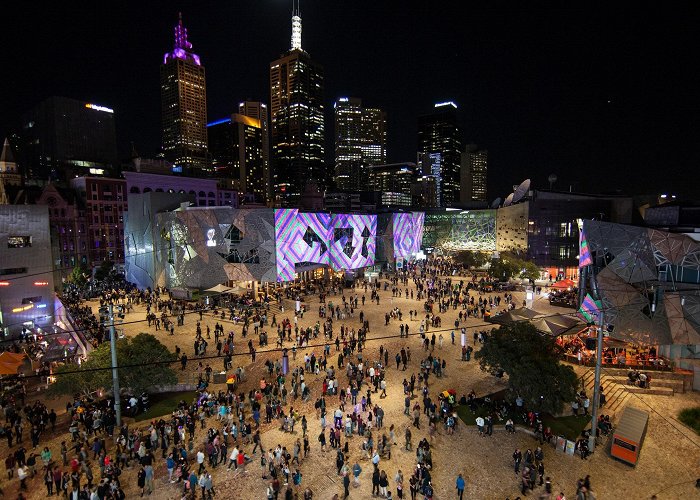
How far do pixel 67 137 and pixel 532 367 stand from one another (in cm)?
11754

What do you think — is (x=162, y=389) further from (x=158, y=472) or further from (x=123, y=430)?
(x=158, y=472)

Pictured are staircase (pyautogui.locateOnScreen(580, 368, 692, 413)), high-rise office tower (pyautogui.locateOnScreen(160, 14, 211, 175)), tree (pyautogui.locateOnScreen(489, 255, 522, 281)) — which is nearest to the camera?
staircase (pyautogui.locateOnScreen(580, 368, 692, 413))

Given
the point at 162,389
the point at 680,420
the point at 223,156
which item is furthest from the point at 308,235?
the point at 223,156

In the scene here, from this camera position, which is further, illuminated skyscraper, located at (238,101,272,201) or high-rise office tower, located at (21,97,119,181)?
illuminated skyscraper, located at (238,101,272,201)

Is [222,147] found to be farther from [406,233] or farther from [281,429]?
[281,429]

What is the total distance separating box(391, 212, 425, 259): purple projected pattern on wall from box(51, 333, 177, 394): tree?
4710cm

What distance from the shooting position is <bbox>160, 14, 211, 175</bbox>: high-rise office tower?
170125mm

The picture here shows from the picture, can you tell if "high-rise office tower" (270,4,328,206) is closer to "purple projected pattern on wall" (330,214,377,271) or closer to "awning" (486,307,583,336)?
"purple projected pattern on wall" (330,214,377,271)

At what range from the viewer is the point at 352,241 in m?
52.0

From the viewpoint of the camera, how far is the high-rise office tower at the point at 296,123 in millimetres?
184625

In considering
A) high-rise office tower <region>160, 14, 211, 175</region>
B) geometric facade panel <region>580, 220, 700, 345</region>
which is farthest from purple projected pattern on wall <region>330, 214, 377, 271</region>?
high-rise office tower <region>160, 14, 211, 175</region>

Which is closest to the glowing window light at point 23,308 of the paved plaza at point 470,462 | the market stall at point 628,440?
the paved plaza at point 470,462

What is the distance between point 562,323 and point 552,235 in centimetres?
3884

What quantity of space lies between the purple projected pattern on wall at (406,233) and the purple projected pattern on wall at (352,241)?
6817mm
